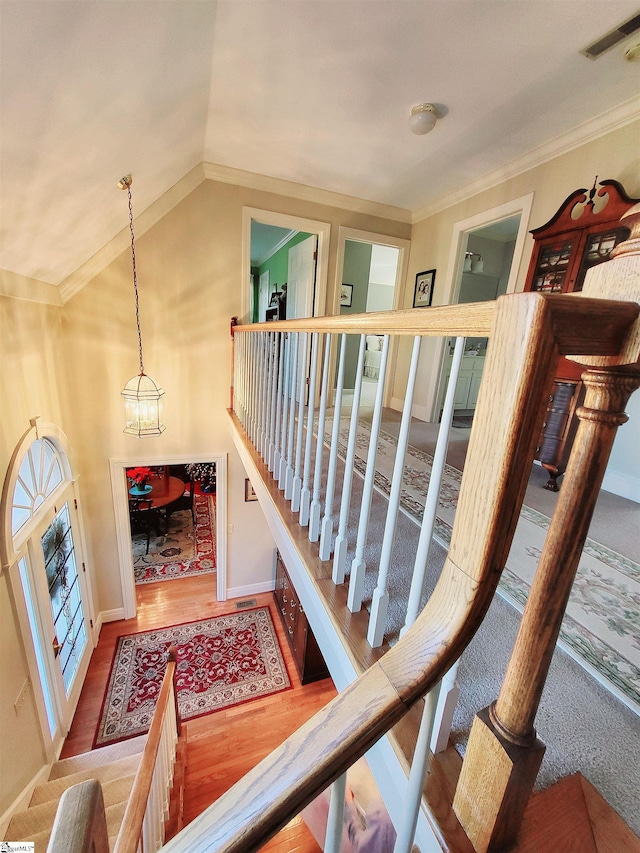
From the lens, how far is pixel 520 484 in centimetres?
44

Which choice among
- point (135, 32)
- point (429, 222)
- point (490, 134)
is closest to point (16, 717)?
point (135, 32)

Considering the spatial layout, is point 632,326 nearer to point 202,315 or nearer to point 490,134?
point 490,134

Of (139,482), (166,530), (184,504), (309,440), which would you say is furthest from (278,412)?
(184,504)

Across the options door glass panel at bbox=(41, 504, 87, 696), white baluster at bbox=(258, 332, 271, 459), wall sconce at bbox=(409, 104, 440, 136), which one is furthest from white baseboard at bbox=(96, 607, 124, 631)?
wall sconce at bbox=(409, 104, 440, 136)

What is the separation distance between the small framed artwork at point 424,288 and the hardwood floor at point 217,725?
4.13 meters

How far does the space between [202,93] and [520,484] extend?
112 inches

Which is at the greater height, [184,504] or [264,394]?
[264,394]

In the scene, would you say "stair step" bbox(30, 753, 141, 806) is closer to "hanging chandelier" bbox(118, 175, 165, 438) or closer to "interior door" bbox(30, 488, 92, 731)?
"interior door" bbox(30, 488, 92, 731)

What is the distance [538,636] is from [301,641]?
11.8ft

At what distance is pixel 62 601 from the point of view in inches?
121

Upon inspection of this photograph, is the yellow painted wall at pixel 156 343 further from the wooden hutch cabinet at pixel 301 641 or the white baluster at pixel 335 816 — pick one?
the white baluster at pixel 335 816

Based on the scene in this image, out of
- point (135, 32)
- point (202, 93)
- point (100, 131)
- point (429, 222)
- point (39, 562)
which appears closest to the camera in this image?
point (135, 32)

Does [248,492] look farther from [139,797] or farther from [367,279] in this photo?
[367,279]

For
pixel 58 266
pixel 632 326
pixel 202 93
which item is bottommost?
pixel 632 326
